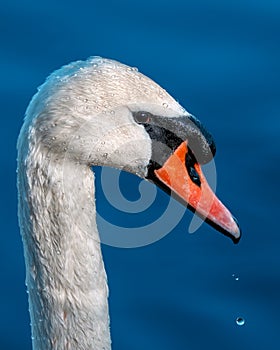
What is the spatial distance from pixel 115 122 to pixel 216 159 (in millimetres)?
2739

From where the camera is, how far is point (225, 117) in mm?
6652

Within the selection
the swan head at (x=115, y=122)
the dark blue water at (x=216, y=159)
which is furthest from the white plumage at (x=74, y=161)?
the dark blue water at (x=216, y=159)

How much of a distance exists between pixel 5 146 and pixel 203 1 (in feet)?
6.44

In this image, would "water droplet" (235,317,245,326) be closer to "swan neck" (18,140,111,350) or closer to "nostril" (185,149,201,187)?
"swan neck" (18,140,111,350)

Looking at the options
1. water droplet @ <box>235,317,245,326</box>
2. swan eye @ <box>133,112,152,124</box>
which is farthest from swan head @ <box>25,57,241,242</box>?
water droplet @ <box>235,317,245,326</box>

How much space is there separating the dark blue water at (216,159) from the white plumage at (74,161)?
1.66m

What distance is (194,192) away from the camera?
3.95 metres

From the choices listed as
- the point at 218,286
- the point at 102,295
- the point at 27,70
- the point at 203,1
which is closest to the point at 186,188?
the point at 102,295

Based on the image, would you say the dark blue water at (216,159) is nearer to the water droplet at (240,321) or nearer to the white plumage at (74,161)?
the water droplet at (240,321)

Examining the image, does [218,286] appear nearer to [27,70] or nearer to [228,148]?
[228,148]

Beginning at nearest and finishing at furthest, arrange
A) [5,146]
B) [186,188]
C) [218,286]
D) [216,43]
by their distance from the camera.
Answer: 1. [186,188]
2. [218,286]
3. [5,146]
4. [216,43]

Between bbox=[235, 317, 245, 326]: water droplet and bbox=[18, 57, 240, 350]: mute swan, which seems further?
bbox=[235, 317, 245, 326]: water droplet

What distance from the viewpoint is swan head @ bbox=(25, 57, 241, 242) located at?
3.67 meters

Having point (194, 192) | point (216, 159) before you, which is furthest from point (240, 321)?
point (194, 192)
